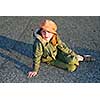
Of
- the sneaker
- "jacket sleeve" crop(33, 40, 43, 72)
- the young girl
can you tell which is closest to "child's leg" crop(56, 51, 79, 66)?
the young girl

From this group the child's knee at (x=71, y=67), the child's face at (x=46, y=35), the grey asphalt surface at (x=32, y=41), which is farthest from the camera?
the child's knee at (x=71, y=67)

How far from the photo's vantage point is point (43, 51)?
4164 millimetres

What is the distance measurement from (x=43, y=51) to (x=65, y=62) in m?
0.35

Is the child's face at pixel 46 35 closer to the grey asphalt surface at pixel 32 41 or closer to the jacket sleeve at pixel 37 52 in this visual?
the jacket sleeve at pixel 37 52

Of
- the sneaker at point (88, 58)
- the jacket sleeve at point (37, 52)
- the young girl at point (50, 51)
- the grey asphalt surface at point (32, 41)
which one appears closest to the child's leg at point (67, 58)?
the young girl at point (50, 51)

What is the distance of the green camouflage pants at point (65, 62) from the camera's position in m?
4.18

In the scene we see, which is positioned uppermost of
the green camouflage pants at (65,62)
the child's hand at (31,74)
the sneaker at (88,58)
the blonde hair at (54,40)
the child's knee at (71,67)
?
the blonde hair at (54,40)

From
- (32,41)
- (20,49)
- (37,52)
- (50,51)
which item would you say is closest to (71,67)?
(50,51)

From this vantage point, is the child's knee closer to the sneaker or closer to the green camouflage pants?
the green camouflage pants

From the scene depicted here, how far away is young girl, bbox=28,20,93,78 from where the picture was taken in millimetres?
3921
